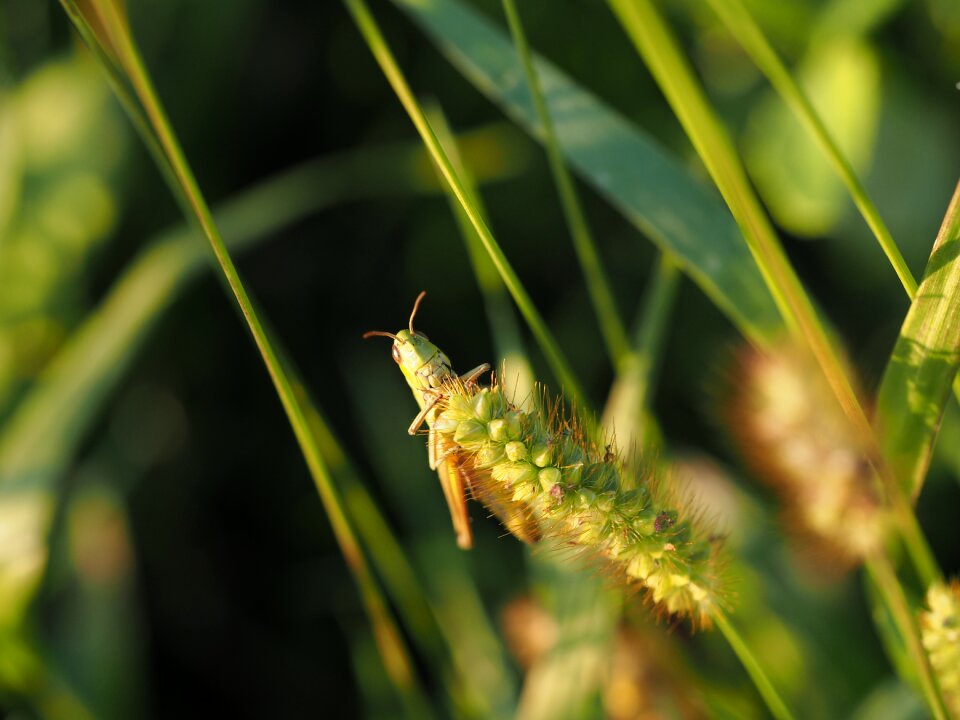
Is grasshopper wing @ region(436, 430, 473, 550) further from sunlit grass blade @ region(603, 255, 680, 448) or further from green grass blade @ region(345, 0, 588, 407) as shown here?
sunlit grass blade @ region(603, 255, 680, 448)

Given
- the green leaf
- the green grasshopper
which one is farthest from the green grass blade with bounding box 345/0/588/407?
the green leaf

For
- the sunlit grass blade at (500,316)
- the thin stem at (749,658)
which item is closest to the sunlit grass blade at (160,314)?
the sunlit grass blade at (500,316)

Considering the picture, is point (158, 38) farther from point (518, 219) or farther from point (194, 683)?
point (194, 683)

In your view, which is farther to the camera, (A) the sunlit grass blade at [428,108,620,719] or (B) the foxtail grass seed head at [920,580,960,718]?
(A) the sunlit grass blade at [428,108,620,719]

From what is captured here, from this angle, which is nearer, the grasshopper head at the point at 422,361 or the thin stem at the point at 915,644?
the thin stem at the point at 915,644

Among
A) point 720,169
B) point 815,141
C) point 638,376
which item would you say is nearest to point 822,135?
point 720,169

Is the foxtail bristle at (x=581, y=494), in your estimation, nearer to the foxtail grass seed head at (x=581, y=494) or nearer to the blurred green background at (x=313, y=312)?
the foxtail grass seed head at (x=581, y=494)

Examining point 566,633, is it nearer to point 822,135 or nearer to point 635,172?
point 635,172
